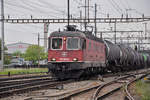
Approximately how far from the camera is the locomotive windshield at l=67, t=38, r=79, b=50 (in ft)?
65.0

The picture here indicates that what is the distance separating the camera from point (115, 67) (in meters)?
31.3

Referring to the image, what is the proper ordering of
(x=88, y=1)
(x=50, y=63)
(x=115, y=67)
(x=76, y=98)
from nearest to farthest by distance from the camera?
1. (x=76, y=98)
2. (x=50, y=63)
3. (x=115, y=67)
4. (x=88, y=1)

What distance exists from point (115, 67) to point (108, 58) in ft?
12.1

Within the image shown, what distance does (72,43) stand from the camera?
19.9 meters

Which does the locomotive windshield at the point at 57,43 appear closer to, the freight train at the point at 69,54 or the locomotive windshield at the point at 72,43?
the freight train at the point at 69,54

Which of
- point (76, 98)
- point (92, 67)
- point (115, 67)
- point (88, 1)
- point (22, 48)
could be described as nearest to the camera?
point (76, 98)

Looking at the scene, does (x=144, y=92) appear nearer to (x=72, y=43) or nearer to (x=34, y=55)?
(x=72, y=43)

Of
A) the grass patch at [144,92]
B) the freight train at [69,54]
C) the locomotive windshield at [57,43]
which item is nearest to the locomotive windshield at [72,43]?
the freight train at [69,54]

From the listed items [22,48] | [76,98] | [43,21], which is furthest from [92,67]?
[22,48]

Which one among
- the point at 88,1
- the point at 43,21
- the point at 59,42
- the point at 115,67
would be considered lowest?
the point at 115,67

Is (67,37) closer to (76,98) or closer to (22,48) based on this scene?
(76,98)

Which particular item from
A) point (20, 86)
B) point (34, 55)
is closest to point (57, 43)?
point (20, 86)

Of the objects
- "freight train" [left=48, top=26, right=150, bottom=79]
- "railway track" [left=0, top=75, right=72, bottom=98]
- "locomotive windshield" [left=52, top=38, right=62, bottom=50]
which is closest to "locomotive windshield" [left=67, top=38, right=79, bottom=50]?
"freight train" [left=48, top=26, right=150, bottom=79]

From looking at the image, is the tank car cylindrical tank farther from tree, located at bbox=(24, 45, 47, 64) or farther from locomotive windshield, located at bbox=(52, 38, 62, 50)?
tree, located at bbox=(24, 45, 47, 64)
